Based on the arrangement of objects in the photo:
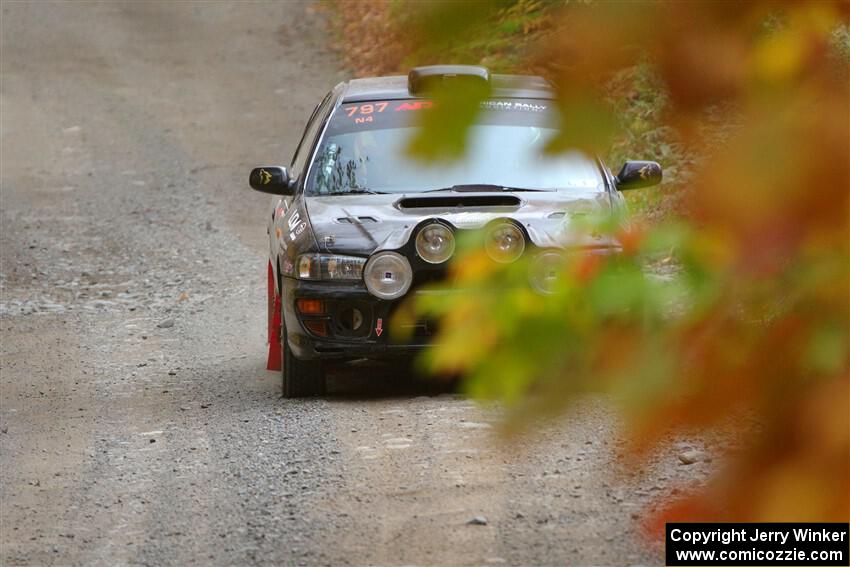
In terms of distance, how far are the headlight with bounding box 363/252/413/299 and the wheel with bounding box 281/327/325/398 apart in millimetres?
791

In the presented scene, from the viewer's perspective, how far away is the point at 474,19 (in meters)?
1.57

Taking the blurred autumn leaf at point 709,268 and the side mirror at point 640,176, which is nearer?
the blurred autumn leaf at point 709,268

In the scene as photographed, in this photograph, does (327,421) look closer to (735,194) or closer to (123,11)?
(735,194)

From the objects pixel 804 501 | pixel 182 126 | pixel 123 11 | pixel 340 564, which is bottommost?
pixel 340 564

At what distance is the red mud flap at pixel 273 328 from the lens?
8.62 meters

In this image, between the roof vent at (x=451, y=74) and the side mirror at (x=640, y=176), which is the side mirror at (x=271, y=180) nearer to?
the side mirror at (x=640, y=176)

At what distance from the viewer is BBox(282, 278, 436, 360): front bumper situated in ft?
24.6

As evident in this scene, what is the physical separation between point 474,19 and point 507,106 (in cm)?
27

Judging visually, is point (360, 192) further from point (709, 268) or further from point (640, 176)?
point (709, 268)

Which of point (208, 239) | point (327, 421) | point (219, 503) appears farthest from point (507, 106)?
point (208, 239)

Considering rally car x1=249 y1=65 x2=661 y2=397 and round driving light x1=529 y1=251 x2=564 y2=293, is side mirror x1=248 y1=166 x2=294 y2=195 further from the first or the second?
round driving light x1=529 y1=251 x2=564 y2=293

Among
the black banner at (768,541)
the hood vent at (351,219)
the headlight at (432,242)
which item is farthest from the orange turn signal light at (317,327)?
the black banner at (768,541)

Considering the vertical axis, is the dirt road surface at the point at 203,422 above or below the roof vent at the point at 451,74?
below

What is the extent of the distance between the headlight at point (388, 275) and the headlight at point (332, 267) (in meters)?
0.07
